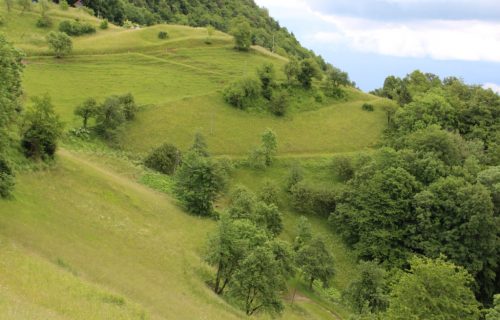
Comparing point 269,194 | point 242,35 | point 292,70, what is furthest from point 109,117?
point 242,35

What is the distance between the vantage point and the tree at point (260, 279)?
107 feet

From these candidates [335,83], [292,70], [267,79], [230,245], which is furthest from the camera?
[335,83]

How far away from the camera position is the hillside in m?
26.4

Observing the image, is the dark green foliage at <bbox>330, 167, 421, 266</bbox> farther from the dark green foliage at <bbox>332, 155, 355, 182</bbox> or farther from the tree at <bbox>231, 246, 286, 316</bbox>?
the tree at <bbox>231, 246, 286, 316</bbox>

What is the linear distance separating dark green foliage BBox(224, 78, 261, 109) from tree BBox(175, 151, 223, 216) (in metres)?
33.8

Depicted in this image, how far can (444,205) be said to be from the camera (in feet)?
201

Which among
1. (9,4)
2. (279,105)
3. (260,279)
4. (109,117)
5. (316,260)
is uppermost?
(9,4)

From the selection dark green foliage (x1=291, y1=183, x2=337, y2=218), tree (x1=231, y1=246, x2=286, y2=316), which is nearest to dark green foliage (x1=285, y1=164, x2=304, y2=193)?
dark green foliage (x1=291, y1=183, x2=337, y2=218)

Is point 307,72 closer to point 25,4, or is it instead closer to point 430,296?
point 25,4

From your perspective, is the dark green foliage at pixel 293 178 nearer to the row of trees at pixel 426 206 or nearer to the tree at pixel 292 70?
the row of trees at pixel 426 206

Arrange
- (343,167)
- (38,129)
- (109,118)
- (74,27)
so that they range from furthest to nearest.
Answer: (74,27), (343,167), (109,118), (38,129)

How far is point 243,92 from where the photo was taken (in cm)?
8850

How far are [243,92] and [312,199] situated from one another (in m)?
30.8

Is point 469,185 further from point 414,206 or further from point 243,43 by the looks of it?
point 243,43
